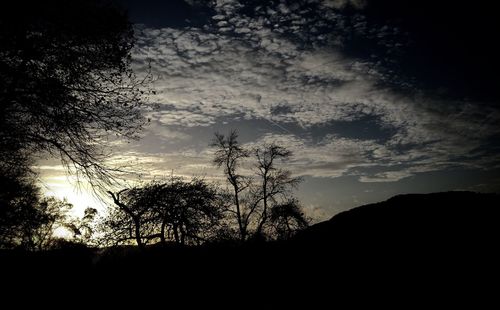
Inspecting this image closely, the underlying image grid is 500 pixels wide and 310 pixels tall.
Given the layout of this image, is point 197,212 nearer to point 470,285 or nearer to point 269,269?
point 269,269

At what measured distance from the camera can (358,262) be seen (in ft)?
19.6

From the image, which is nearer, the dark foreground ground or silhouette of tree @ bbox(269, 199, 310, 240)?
the dark foreground ground

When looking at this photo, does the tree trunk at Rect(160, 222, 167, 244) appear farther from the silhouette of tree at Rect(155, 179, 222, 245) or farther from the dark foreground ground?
the dark foreground ground

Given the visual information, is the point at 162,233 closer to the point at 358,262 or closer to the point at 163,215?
the point at 163,215

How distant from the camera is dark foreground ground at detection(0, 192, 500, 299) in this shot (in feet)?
16.1

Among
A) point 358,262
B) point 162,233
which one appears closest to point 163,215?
point 162,233

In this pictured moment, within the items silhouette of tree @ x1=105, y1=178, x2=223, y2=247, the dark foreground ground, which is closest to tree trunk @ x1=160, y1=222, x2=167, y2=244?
silhouette of tree @ x1=105, y1=178, x2=223, y2=247

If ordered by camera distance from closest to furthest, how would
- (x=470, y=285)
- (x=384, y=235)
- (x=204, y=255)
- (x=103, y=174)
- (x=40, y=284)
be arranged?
(x=470, y=285), (x=384, y=235), (x=103, y=174), (x=40, y=284), (x=204, y=255)

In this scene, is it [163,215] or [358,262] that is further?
[163,215]

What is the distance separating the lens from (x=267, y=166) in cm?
2712

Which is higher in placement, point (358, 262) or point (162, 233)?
point (162, 233)

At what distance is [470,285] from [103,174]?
927 centimetres

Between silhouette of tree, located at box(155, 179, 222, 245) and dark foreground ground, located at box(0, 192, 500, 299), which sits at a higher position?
silhouette of tree, located at box(155, 179, 222, 245)

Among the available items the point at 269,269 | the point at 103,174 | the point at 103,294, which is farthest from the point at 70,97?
the point at 269,269
